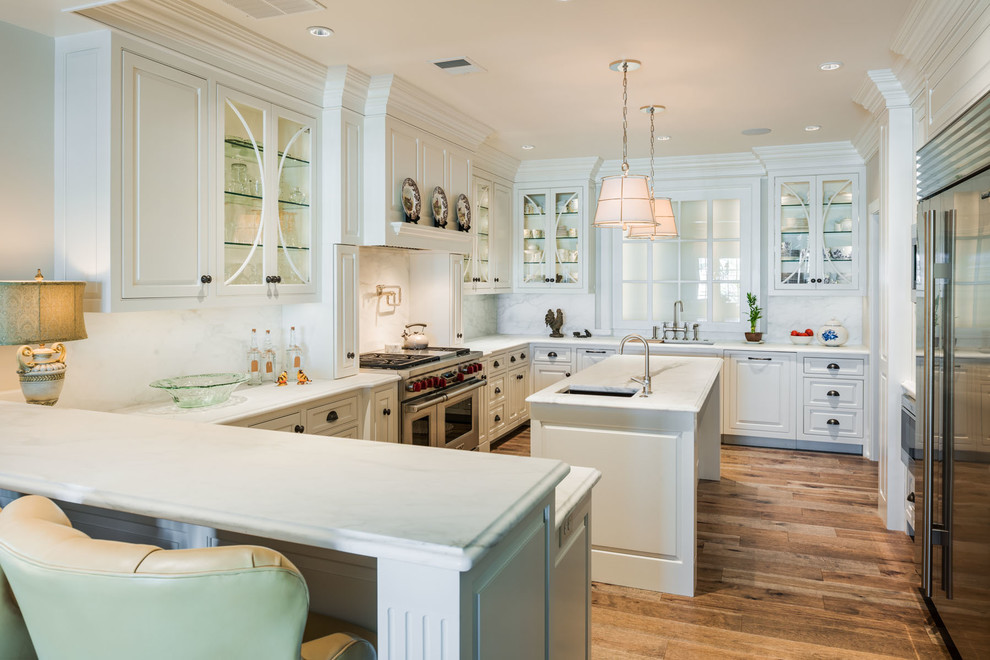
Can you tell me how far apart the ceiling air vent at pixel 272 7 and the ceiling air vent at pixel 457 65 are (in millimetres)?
932

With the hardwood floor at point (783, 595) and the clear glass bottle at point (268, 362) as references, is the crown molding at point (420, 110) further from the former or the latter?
the hardwood floor at point (783, 595)

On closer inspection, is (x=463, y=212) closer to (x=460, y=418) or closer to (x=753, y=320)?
(x=460, y=418)

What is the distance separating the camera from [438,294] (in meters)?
5.38

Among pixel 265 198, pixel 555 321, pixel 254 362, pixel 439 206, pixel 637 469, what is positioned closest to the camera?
pixel 637 469

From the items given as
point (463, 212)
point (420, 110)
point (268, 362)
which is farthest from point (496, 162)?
point (268, 362)

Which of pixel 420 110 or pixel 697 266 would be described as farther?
pixel 697 266

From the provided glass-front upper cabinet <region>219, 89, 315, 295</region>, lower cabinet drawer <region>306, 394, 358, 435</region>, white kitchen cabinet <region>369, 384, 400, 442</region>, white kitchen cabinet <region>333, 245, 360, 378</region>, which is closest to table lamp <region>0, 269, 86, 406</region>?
glass-front upper cabinet <region>219, 89, 315, 295</region>

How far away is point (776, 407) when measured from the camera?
5.81 m

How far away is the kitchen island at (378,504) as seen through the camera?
1027 mm

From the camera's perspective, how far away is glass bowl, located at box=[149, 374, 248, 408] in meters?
2.92

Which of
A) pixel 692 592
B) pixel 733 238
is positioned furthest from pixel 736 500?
pixel 733 238

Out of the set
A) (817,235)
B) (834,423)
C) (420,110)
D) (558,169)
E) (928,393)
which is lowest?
(834,423)

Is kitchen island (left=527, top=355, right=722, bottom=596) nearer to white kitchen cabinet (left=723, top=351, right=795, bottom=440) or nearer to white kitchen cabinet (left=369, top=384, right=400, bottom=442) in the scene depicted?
white kitchen cabinet (left=369, top=384, right=400, bottom=442)

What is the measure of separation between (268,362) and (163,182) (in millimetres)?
1252
